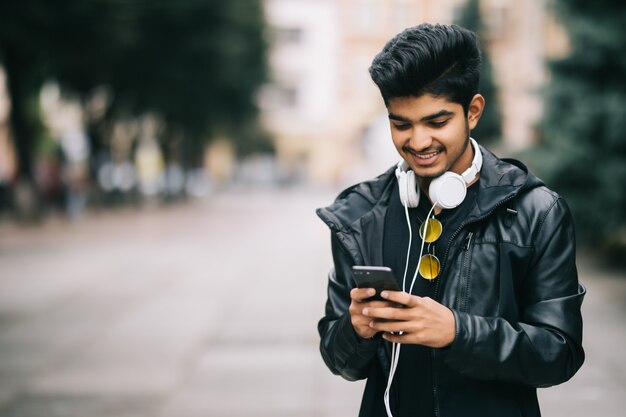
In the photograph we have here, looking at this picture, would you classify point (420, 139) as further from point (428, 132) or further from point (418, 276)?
point (418, 276)

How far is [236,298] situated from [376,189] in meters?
8.68

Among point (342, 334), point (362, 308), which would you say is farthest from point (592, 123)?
point (362, 308)

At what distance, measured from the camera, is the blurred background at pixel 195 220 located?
6.51 m

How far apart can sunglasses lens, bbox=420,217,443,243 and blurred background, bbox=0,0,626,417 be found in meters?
3.93

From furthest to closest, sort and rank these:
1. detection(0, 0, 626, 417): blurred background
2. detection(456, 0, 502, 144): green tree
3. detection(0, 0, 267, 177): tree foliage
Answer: detection(456, 0, 502, 144): green tree
detection(0, 0, 267, 177): tree foliage
detection(0, 0, 626, 417): blurred background

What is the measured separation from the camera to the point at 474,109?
6.51 feet

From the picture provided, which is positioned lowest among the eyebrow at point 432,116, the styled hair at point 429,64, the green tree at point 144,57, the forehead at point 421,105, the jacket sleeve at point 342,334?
→ the jacket sleeve at point 342,334

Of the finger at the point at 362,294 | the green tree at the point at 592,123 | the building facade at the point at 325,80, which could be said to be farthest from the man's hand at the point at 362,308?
the building facade at the point at 325,80

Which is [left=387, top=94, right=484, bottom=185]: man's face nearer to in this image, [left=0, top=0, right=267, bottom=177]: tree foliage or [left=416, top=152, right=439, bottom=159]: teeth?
[left=416, top=152, right=439, bottom=159]: teeth

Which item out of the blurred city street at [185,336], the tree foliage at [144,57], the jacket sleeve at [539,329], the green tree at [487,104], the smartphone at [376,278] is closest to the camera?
the smartphone at [376,278]

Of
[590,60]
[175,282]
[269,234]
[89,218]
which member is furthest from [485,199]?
[89,218]

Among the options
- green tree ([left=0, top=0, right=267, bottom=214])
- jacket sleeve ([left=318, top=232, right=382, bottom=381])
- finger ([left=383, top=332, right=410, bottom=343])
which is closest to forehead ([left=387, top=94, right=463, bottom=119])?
jacket sleeve ([left=318, top=232, right=382, bottom=381])

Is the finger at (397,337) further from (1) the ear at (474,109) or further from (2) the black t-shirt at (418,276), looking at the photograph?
(1) the ear at (474,109)

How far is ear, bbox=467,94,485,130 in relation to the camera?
196 centimetres
